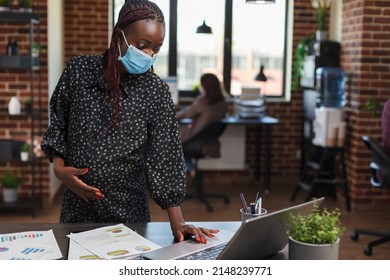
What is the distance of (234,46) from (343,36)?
1.17m

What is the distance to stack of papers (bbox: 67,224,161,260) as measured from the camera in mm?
1252

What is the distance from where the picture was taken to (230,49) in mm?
5562

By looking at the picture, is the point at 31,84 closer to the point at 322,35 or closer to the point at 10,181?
the point at 10,181

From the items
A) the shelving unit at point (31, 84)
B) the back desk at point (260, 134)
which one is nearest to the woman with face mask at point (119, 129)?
the shelving unit at point (31, 84)

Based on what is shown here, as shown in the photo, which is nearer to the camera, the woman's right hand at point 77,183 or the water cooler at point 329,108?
the woman's right hand at point 77,183

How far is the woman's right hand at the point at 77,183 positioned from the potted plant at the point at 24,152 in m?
2.82

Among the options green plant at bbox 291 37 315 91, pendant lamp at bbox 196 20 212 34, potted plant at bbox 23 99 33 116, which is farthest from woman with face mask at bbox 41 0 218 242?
green plant at bbox 291 37 315 91

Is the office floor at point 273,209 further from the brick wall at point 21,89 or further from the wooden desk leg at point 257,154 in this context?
the brick wall at point 21,89

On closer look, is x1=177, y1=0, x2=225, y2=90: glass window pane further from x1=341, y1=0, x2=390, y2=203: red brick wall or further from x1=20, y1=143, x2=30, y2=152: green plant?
x1=20, y1=143, x2=30, y2=152: green plant

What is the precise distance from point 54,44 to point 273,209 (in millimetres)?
2276

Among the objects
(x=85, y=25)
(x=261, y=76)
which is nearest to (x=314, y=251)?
(x=261, y=76)

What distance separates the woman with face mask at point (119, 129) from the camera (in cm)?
146

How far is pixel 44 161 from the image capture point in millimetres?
4457
